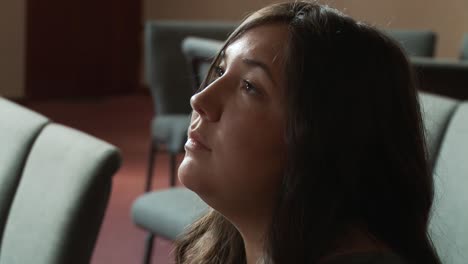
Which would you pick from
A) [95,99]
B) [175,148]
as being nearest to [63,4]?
[95,99]

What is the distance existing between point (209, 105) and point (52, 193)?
56 cm

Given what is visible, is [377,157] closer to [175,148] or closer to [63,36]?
[175,148]

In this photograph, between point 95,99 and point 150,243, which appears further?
point 95,99

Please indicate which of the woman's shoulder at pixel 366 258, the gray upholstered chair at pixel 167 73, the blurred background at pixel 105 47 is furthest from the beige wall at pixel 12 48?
the woman's shoulder at pixel 366 258

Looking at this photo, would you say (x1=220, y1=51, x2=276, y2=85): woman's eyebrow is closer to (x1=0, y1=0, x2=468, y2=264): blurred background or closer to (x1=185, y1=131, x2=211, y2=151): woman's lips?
(x1=185, y1=131, x2=211, y2=151): woman's lips

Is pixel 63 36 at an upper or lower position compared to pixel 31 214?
lower

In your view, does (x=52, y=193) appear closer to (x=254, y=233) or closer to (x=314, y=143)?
(x=254, y=233)

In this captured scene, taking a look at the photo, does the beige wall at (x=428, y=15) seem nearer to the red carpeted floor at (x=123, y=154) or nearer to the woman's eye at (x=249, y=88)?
the red carpeted floor at (x=123, y=154)

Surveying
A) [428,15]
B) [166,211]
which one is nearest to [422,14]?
[428,15]

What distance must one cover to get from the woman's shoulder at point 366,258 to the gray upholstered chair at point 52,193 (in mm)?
560

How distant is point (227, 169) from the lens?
908mm

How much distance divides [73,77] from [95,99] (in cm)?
25

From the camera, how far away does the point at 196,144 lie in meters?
0.92

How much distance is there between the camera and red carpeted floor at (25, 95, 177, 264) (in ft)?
11.8
